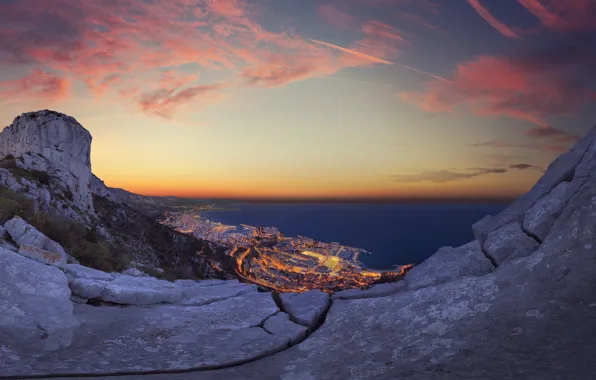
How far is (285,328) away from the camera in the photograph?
660 cm

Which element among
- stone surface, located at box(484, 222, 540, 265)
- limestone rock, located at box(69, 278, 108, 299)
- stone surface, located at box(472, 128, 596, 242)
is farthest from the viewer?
limestone rock, located at box(69, 278, 108, 299)

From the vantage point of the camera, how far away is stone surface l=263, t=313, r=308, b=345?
6.17m

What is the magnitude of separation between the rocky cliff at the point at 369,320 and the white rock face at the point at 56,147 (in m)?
40.8

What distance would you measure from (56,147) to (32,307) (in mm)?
49352

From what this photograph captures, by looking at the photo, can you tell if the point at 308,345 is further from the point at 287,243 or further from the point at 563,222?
the point at 287,243

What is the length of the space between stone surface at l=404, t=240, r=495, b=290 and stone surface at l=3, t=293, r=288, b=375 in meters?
3.93

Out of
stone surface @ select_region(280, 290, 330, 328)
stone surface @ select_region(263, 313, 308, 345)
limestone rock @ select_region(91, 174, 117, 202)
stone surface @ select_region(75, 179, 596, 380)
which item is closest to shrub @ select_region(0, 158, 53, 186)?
stone surface @ select_region(280, 290, 330, 328)

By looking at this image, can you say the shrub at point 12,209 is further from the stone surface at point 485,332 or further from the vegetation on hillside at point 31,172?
the vegetation on hillside at point 31,172

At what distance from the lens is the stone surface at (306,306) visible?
707cm

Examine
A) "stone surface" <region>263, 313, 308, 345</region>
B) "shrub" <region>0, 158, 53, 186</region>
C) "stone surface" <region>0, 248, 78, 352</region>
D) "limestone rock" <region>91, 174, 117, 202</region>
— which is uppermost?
"shrub" <region>0, 158, 53, 186</region>

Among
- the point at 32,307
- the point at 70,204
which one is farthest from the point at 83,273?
the point at 70,204

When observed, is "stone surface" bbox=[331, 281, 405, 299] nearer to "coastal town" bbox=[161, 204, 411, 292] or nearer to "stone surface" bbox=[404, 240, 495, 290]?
"stone surface" bbox=[404, 240, 495, 290]

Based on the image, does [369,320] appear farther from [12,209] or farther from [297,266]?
[297,266]

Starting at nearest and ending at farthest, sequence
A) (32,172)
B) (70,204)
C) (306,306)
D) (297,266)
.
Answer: (306,306)
(70,204)
(32,172)
(297,266)
